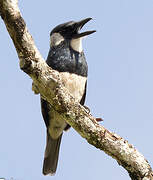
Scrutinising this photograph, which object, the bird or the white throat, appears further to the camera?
the white throat

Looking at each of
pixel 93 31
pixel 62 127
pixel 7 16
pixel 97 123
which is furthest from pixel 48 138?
pixel 7 16

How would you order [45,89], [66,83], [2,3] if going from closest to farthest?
[2,3], [45,89], [66,83]

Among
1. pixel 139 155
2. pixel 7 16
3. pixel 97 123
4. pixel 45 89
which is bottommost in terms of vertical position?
pixel 139 155

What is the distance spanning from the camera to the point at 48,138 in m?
5.50

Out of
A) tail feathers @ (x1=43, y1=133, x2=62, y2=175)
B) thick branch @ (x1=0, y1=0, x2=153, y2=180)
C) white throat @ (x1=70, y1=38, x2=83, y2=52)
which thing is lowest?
tail feathers @ (x1=43, y1=133, x2=62, y2=175)

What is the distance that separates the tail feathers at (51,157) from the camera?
18.2ft

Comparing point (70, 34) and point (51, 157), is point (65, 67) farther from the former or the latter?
point (51, 157)

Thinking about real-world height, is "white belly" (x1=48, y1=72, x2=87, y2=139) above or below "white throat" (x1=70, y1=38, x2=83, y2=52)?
below

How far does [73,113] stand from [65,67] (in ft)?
5.02

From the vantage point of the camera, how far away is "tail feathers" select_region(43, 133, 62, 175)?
218 inches

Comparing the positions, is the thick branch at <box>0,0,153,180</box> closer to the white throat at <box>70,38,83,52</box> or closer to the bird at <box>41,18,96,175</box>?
the bird at <box>41,18,96,175</box>

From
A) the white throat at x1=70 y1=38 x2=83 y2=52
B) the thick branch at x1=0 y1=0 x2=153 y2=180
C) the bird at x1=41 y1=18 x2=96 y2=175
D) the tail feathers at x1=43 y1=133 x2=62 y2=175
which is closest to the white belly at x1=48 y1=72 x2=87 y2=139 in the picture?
the bird at x1=41 y1=18 x2=96 y2=175

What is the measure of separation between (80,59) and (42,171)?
1773 millimetres

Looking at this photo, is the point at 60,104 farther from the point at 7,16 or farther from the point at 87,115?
the point at 7,16
